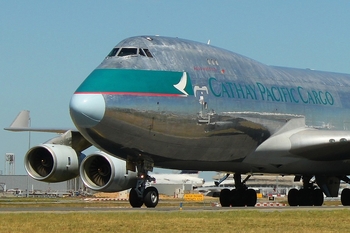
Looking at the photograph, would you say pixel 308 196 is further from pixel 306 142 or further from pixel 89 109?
pixel 89 109

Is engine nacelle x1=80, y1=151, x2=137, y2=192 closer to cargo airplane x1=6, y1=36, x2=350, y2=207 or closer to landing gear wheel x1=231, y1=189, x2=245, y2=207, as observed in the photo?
cargo airplane x1=6, y1=36, x2=350, y2=207

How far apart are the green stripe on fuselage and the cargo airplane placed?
0.11 ft

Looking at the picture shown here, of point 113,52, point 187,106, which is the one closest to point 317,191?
point 187,106

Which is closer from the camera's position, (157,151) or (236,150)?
(157,151)

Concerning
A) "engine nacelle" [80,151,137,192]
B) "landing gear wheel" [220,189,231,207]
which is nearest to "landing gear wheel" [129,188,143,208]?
"engine nacelle" [80,151,137,192]

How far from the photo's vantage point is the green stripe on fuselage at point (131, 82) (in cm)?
2542


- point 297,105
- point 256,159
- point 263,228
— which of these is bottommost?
point 263,228

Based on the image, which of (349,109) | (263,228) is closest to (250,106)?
(349,109)

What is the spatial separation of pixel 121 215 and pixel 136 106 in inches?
193

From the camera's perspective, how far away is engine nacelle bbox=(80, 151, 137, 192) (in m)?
28.7

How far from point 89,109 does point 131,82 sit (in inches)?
61.5

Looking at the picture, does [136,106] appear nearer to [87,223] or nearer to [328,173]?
[87,223]

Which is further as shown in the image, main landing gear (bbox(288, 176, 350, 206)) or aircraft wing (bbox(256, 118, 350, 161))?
main landing gear (bbox(288, 176, 350, 206))

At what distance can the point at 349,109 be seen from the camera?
3359cm
